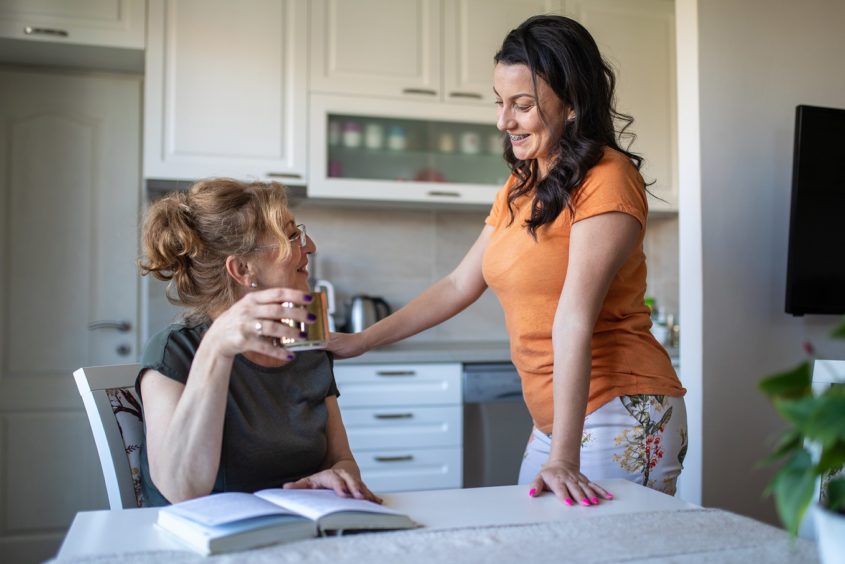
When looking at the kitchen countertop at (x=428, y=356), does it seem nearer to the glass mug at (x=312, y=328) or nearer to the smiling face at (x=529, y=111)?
the smiling face at (x=529, y=111)

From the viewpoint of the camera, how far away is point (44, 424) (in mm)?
3006

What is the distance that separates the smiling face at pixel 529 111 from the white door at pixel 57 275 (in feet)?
6.62

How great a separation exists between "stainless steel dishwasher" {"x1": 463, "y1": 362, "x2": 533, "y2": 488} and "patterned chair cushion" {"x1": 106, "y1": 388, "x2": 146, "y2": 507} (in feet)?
5.43

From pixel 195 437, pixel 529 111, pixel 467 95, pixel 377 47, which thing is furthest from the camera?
pixel 467 95

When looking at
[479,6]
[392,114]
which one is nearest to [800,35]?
[479,6]

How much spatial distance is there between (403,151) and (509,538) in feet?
7.80

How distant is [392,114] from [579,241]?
1.94 m

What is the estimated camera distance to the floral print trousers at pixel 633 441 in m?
1.34

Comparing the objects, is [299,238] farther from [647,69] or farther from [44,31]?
[647,69]

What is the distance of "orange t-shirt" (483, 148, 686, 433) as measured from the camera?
1.35 meters

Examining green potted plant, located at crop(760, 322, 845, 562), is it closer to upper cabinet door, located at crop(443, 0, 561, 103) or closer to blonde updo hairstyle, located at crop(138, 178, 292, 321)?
blonde updo hairstyle, located at crop(138, 178, 292, 321)

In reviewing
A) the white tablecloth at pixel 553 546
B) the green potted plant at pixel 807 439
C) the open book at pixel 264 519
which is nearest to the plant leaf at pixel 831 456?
the green potted plant at pixel 807 439

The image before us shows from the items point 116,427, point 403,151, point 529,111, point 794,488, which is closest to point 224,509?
point 116,427

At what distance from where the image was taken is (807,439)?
63 cm
